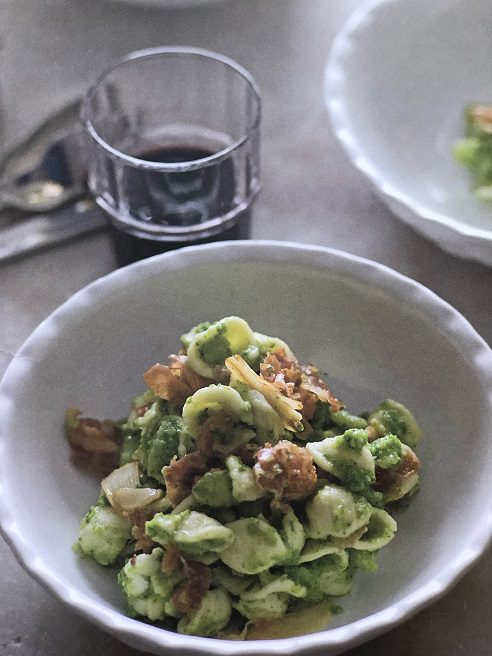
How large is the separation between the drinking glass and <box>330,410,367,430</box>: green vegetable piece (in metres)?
0.41

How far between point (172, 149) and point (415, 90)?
476 mm

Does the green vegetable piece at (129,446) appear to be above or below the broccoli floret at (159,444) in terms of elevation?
below

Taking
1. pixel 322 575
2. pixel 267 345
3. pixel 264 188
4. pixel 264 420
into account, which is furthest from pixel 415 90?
pixel 322 575

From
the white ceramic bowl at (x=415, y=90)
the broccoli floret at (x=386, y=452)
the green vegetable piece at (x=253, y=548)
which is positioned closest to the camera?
Answer: the green vegetable piece at (x=253, y=548)

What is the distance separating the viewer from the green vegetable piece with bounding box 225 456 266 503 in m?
0.92

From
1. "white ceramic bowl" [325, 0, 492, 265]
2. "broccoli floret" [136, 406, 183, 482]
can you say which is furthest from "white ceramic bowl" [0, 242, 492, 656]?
"white ceramic bowl" [325, 0, 492, 265]

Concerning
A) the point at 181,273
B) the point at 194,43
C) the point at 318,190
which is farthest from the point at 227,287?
the point at 194,43

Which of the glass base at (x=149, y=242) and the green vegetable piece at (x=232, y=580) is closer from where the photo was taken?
the green vegetable piece at (x=232, y=580)

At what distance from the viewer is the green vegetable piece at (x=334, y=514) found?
93 cm

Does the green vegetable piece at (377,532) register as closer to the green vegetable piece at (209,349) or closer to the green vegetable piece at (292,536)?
the green vegetable piece at (292,536)

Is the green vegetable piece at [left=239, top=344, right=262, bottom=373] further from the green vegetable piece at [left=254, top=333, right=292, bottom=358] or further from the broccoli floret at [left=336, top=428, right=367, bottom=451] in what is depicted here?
the broccoli floret at [left=336, top=428, right=367, bottom=451]

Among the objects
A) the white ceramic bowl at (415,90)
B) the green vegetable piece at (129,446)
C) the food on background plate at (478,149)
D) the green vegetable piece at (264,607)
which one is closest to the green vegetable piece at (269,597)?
the green vegetable piece at (264,607)

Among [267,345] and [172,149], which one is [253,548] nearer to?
[267,345]

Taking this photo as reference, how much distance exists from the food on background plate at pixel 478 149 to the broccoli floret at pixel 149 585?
2.88ft
